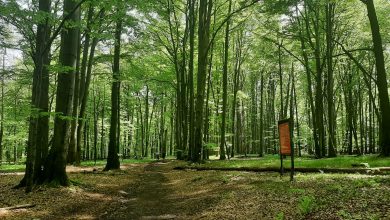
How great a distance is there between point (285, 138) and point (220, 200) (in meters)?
3.46

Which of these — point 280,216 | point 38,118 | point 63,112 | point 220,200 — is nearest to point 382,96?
point 220,200

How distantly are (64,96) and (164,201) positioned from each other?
18.0 ft

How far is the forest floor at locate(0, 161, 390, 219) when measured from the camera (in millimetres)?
7160

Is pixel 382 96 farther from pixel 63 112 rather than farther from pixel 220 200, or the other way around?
pixel 63 112

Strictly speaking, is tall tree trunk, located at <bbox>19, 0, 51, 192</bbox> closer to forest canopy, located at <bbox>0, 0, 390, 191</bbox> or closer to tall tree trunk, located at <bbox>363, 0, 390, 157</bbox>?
forest canopy, located at <bbox>0, 0, 390, 191</bbox>

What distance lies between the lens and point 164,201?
36.7 ft

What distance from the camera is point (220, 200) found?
386 inches

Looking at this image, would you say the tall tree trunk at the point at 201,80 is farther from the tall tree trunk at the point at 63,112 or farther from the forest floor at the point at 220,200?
the tall tree trunk at the point at 63,112

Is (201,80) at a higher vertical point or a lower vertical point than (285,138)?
higher

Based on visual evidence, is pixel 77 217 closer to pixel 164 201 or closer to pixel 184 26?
pixel 164 201

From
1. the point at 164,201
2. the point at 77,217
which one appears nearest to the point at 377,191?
the point at 164,201

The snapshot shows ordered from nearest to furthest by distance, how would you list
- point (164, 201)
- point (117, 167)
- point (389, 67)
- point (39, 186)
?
point (164, 201)
point (39, 186)
point (117, 167)
point (389, 67)

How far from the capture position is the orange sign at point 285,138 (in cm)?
1166

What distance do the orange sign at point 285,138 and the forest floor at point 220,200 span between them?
3.64 feet
